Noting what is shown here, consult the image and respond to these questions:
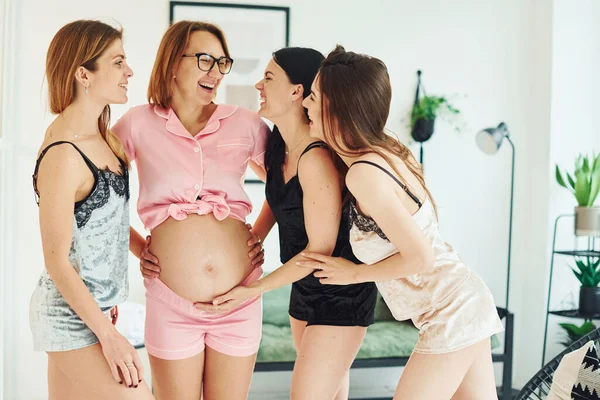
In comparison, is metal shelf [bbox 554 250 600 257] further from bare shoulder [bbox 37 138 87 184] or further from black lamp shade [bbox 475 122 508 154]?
bare shoulder [bbox 37 138 87 184]

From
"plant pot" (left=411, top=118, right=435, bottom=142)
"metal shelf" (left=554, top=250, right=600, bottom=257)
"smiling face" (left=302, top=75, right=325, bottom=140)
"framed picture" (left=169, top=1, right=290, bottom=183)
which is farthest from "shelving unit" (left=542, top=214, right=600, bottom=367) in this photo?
"smiling face" (left=302, top=75, right=325, bottom=140)

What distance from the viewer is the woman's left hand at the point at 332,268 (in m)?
1.84

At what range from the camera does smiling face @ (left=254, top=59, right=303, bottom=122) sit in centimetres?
198

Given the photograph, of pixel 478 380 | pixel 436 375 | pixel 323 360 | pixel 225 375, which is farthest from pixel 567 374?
pixel 225 375

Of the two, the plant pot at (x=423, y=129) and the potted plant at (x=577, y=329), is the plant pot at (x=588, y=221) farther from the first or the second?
the plant pot at (x=423, y=129)

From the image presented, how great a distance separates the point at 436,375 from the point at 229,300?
24.0 inches

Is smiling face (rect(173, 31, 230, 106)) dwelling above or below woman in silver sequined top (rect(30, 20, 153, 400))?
above

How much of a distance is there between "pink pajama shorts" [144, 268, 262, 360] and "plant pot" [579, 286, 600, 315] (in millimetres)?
2729

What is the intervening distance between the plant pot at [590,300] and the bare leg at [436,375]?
2514mm

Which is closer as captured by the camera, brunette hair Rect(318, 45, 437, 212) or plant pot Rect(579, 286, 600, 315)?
brunette hair Rect(318, 45, 437, 212)

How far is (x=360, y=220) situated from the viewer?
180 centimetres

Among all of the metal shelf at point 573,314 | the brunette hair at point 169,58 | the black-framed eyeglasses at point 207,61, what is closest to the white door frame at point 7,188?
the brunette hair at point 169,58

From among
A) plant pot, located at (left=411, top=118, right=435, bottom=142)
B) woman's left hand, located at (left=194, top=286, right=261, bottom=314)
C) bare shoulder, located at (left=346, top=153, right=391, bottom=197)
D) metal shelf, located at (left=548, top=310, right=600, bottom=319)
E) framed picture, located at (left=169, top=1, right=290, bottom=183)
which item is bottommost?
metal shelf, located at (left=548, top=310, right=600, bottom=319)

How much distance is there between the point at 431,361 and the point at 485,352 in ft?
0.62
